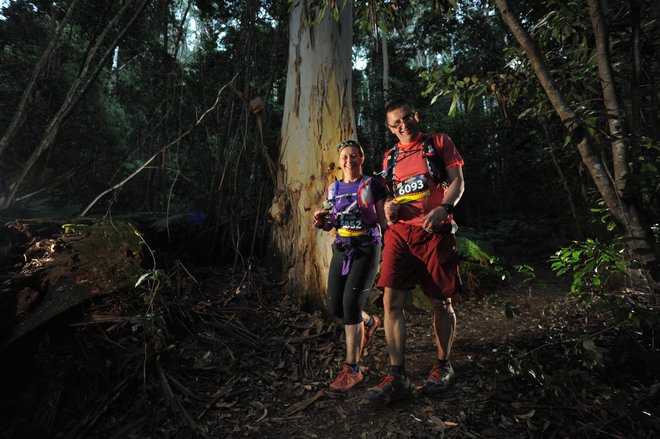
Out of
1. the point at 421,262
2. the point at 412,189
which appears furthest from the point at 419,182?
the point at 421,262

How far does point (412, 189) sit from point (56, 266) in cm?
297

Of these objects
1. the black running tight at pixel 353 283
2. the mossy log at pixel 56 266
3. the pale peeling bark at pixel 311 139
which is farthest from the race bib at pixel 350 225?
the mossy log at pixel 56 266

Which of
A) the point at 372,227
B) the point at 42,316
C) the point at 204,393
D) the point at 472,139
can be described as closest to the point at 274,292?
the point at 204,393

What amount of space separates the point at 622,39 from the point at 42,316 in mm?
4804

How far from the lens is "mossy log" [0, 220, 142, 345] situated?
2.52m

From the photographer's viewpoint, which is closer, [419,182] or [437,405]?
[437,405]

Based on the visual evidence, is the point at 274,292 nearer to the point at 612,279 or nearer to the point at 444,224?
the point at 444,224

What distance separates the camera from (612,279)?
4.72m

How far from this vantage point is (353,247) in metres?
2.71

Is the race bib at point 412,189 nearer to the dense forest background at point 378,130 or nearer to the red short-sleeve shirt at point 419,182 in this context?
the red short-sleeve shirt at point 419,182

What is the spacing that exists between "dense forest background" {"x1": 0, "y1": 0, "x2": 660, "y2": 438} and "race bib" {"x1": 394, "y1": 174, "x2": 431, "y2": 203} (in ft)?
2.23

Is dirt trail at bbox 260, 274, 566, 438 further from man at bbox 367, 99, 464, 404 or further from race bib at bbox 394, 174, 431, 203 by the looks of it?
race bib at bbox 394, 174, 431, 203

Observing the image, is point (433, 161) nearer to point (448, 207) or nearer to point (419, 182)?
point (419, 182)

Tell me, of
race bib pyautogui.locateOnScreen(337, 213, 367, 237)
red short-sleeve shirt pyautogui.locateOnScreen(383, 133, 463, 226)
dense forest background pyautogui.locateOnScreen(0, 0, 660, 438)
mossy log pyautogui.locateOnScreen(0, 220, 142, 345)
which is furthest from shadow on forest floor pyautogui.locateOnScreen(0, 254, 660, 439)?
race bib pyautogui.locateOnScreen(337, 213, 367, 237)
